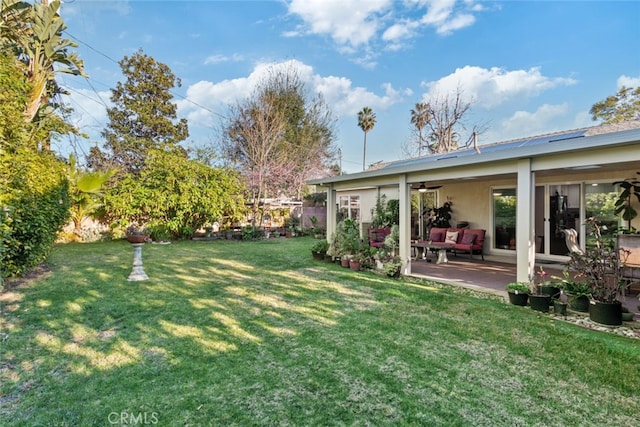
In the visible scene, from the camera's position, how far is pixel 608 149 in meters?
4.16

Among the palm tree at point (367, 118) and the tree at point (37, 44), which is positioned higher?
the palm tree at point (367, 118)

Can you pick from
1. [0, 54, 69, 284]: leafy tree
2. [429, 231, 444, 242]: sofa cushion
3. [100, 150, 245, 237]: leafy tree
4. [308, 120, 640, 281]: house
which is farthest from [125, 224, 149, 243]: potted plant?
[429, 231, 444, 242]: sofa cushion

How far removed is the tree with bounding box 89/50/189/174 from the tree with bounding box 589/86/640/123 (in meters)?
25.8

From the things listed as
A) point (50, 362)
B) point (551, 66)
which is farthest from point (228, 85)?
point (50, 362)

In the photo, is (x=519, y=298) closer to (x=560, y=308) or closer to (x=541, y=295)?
(x=541, y=295)

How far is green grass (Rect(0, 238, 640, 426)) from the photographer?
7.76 feet

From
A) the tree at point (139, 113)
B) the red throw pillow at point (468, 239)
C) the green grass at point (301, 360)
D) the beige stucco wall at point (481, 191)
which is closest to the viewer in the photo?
the green grass at point (301, 360)

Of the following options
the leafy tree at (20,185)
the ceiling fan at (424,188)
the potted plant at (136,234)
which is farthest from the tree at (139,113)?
the ceiling fan at (424,188)

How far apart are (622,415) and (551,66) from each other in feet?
53.8

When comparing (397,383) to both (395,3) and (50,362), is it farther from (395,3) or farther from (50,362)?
(395,3)

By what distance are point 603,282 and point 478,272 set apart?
10.2ft

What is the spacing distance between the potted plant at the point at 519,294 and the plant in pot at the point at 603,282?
2.37 feet

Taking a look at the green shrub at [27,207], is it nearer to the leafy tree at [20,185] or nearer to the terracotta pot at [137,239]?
the leafy tree at [20,185]

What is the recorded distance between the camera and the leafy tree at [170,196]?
13180 mm
